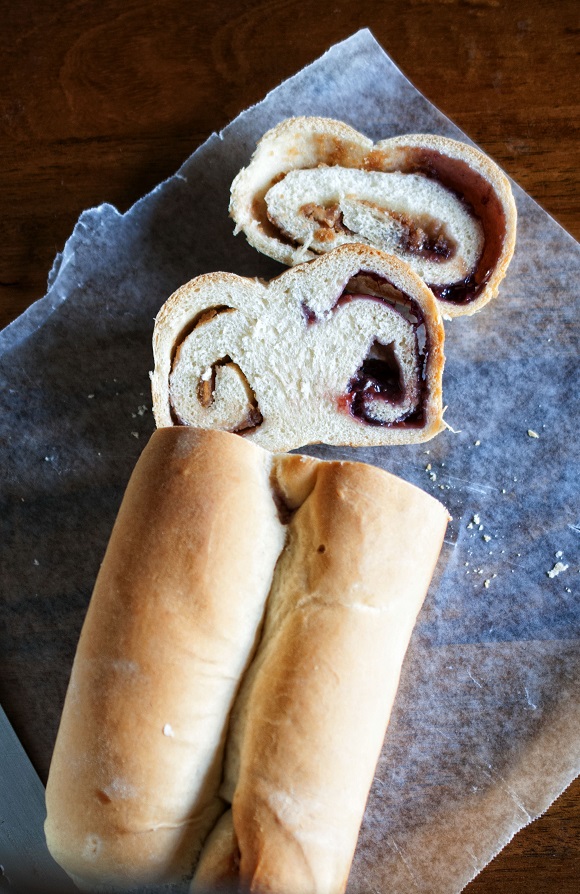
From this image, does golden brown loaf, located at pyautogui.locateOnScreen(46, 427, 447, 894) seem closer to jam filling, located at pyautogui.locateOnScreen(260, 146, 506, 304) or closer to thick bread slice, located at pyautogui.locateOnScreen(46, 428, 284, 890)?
thick bread slice, located at pyautogui.locateOnScreen(46, 428, 284, 890)

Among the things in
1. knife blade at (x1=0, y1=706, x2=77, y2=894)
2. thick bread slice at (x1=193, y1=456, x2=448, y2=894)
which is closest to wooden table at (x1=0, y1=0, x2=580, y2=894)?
thick bread slice at (x1=193, y1=456, x2=448, y2=894)

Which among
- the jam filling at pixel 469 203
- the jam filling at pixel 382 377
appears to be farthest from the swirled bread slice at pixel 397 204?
the jam filling at pixel 382 377

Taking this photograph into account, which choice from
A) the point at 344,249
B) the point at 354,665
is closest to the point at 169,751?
the point at 354,665

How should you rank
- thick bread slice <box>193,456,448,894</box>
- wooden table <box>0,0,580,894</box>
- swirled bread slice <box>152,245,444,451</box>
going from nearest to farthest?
thick bread slice <box>193,456,448,894</box>
swirled bread slice <box>152,245,444,451</box>
wooden table <box>0,0,580,894</box>

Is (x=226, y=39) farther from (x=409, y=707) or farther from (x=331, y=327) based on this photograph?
(x=409, y=707)

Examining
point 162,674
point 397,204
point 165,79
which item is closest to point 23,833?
point 162,674

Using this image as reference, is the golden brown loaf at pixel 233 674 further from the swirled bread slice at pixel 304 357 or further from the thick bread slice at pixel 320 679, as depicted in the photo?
the swirled bread slice at pixel 304 357

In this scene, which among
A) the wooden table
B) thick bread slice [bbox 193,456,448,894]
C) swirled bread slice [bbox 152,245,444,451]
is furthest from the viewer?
the wooden table
